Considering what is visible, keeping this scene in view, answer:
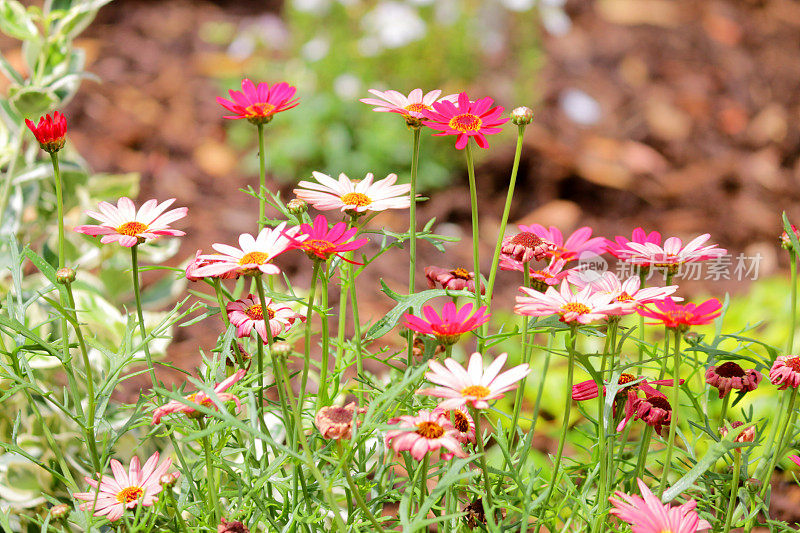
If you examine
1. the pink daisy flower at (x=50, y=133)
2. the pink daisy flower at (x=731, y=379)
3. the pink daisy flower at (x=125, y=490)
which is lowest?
the pink daisy flower at (x=125, y=490)

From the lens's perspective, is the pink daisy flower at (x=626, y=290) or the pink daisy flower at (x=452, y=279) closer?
the pink daisy flower at (x=626, y=290)

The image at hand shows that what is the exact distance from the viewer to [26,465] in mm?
945

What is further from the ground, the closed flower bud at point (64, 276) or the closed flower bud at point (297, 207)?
the closed flower bud at point (297, 207)

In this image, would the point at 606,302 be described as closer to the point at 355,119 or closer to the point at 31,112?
the point at 31,112

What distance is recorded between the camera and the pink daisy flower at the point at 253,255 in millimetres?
499

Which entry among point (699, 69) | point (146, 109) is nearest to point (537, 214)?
point (699, 69)

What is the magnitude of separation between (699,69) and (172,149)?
1649mm

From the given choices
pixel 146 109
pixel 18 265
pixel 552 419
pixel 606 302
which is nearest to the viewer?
pixel 606 302

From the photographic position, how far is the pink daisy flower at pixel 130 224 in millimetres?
558

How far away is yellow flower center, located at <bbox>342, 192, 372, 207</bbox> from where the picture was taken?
0.61 m

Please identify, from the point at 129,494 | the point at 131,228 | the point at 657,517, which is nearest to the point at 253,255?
the point at 131,228

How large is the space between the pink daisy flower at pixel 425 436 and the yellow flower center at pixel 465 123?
0.70 feet

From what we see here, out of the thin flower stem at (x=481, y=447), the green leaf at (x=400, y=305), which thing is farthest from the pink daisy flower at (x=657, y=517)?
the green leaf at (x=400, y=305)

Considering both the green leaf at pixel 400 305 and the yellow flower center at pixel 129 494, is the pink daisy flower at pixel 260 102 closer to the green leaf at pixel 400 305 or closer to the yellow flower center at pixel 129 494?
the green leaf at pixel 400 305
